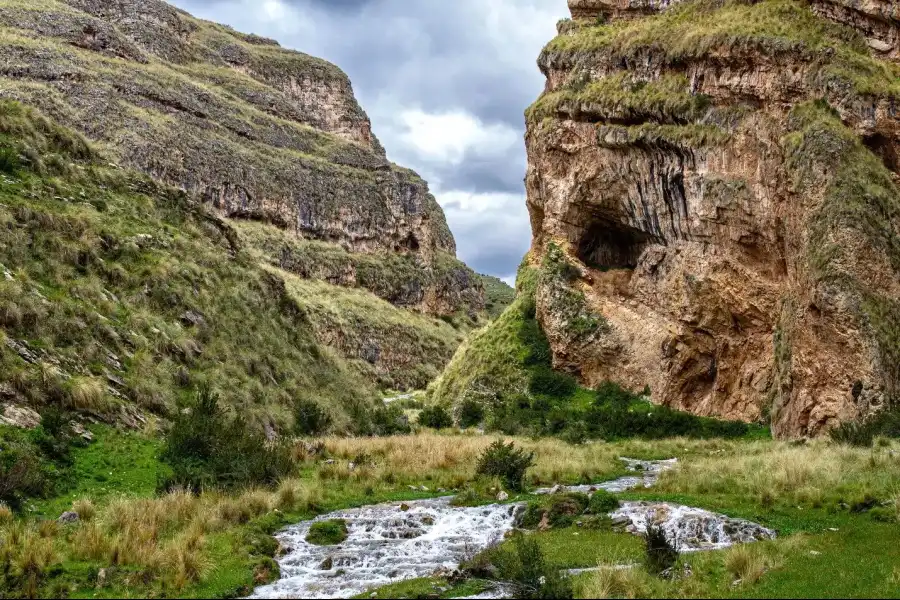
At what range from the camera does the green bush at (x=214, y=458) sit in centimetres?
1755

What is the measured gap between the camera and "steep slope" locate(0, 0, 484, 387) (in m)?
86.4

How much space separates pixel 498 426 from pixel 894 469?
2706cm

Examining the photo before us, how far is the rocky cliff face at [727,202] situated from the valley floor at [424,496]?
10118mm

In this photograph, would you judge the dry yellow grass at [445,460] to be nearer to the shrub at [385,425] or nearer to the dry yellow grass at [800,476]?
the dry yellow grass at [800,476]

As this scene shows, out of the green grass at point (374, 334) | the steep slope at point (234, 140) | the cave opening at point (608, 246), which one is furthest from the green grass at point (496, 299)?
the cave opening at point (608, 246)

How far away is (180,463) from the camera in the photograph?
720 inches

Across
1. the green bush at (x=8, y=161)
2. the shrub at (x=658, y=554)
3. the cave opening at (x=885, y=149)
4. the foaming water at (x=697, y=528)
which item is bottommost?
the foaming water at (x=697, y=528)

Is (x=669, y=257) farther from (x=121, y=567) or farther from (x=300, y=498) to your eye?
(x=121, y=567)

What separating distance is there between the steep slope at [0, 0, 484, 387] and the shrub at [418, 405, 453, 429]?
129 ft

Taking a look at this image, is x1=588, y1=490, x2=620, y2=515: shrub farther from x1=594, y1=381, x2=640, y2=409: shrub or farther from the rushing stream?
x1=594, y1=381, x2=640, y2=409: shrub

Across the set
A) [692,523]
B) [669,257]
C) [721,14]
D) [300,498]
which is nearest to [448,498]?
[300,498]

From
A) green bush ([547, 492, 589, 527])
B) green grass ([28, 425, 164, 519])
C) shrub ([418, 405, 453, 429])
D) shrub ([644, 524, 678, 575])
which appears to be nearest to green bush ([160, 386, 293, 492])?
green grass ([28, 425, 164, 519])

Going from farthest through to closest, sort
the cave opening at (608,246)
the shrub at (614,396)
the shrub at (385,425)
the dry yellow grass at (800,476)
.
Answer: the cave opening at (608,246) < the shrub at (614,396) < the shrub at (385,425) < the dry yellow grass at (800,476)

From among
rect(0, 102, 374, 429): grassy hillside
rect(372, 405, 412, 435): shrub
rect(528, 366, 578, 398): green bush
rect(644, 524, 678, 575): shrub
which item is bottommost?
rect(644, 524, 678, 575): shrub
